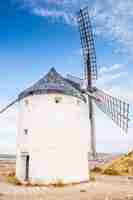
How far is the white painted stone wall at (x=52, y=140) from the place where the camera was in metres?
19.0

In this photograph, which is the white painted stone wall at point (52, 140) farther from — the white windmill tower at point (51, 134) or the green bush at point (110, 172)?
the green bush at point (110, 172)

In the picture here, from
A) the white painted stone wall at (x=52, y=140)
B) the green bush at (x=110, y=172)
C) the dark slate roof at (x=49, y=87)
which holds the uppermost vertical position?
the dark slate roof at (x=49, y=87)

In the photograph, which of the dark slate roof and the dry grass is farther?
the dry grass

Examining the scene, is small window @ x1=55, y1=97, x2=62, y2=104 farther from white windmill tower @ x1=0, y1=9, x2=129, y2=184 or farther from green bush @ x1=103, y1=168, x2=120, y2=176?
green bush @ x1=103, y1=168, x2=120, y2=176

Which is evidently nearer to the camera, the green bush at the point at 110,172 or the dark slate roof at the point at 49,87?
the dark slate roof at the point at 49,87

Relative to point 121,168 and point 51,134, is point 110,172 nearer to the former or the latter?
point 121,168

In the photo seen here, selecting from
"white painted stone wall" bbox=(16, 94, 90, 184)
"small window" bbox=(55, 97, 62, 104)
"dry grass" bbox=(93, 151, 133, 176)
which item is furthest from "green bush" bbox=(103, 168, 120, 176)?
"small window" bbox=(55, 97, 62, 104)

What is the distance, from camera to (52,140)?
19281 mm

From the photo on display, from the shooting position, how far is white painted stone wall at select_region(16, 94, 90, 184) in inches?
747

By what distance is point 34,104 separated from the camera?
20.2m

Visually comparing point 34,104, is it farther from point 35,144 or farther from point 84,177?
point 84,177

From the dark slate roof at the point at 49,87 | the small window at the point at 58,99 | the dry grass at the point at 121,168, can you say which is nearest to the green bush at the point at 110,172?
the dry grass at the point at 121,168

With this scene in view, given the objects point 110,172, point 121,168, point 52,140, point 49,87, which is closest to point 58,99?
point 49,87

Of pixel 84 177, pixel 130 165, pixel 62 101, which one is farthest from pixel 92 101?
pixel 130 165
